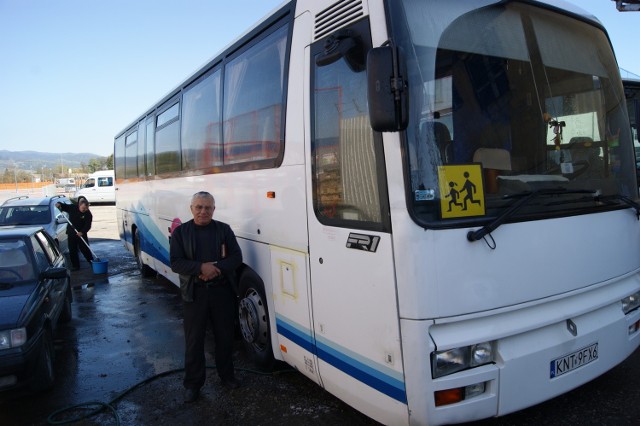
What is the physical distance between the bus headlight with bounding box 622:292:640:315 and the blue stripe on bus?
193cm

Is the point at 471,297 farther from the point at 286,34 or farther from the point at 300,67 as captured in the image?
the point at 286,34

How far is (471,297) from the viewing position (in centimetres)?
272

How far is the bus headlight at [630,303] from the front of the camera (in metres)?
3.50

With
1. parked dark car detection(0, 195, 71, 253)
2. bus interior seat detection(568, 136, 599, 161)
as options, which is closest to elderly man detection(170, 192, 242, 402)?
bus interior seat detection(568, 136, 599, 161)

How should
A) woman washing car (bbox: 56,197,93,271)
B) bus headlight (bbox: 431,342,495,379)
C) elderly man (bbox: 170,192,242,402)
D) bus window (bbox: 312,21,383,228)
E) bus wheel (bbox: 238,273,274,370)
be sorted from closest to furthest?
bus headlight (bbox: 431,342,495,379), bus window (bbox: 312,21,383,228), elderly man (bbox: 170,192,242,402), bus wheel (bbox: 238,273,274,370), woman washing car (bbox: 56,197,93,271)

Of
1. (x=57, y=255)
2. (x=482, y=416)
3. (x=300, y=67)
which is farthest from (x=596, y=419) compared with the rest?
(x=57, y=255)

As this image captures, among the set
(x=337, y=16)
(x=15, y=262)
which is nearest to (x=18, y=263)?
(x=15, y=262)

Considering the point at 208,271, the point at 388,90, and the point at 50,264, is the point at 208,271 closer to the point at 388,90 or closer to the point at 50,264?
the point at 388,90

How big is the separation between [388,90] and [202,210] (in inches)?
92.9

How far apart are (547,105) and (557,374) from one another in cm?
176

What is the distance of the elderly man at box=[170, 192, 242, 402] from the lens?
13.8ft

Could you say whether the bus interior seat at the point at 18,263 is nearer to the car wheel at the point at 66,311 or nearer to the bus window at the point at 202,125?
the car wheel at the point at 66,311

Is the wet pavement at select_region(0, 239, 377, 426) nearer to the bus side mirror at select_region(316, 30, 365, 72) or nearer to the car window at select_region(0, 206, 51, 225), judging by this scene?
the bus side mirror at select_region(316, 30, 365, 72)

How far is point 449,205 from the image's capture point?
272cm
